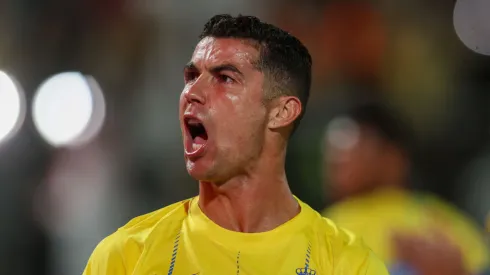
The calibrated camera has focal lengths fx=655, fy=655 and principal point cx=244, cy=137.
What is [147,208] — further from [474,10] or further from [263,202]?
[474,10]

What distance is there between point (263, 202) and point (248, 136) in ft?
0.63

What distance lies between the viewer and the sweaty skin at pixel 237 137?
1.67 meters

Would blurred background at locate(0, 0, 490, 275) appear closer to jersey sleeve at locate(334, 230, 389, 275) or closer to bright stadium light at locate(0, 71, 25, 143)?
bright stadium light at locate(0, 71, 25, 143)

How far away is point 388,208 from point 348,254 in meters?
1.11

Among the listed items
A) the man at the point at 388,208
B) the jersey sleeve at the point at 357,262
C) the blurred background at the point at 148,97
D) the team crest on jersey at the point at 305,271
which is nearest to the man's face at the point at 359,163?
the man at the point at 388,208

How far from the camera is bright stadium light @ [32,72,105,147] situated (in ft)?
11.4

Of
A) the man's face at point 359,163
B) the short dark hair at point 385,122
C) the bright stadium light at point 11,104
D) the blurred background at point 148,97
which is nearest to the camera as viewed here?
the man's face at point 359,163

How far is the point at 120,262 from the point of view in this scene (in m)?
1.65

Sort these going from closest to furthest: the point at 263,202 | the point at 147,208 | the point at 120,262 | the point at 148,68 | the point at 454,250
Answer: the point at 120,262 < the point at 263,202 < the point at 454,250 < the point at 147,208 < the point at 148,68

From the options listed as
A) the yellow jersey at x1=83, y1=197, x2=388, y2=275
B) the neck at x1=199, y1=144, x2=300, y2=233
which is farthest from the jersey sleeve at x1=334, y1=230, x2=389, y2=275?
the neck at x1=199, y1=144, x2=300, y2=233

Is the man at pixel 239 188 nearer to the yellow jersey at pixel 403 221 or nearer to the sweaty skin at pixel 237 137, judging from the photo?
the sweaty skin at pixel 237 137

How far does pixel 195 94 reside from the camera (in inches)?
66.0

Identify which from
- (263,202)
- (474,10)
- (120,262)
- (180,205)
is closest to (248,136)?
(263,202)

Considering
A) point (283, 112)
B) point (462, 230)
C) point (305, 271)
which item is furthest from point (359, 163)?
point (305, 271)
